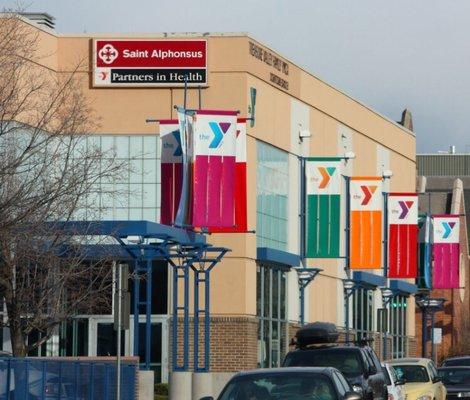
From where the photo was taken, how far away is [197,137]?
38656mm

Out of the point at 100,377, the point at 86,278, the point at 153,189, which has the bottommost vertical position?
the point at 100,377

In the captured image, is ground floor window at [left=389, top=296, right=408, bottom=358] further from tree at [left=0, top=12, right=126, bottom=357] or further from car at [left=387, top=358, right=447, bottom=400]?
car at [left=387, top=358, right=447, bottom=400]

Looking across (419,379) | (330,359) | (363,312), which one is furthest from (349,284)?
(330,359)

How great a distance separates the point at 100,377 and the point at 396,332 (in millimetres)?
36175

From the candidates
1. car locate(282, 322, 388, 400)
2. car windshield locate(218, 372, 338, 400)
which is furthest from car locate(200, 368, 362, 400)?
car locate(282, 322, 388, 400)

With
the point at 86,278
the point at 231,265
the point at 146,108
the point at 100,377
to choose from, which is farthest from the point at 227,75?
the point at 100,377

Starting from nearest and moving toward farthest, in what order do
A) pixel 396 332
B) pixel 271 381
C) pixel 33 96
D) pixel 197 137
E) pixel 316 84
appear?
1. pixel 271 381
2. pixel 33 96
3. pixel 197 137
4. pixel 316 84
5. pixel 396 332

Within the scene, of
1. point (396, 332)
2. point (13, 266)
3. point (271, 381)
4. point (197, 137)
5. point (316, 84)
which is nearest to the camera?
point (271, 381)

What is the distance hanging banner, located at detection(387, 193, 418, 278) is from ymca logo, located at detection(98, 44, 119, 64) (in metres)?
14.5

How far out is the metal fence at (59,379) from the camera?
27.5 m

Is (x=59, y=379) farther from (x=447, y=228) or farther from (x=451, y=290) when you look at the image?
(x=451, y=290)

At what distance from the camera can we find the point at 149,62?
4584 cm

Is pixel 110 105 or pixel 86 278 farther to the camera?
pixel 110 105

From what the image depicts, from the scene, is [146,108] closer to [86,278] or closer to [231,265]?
[231,265]
